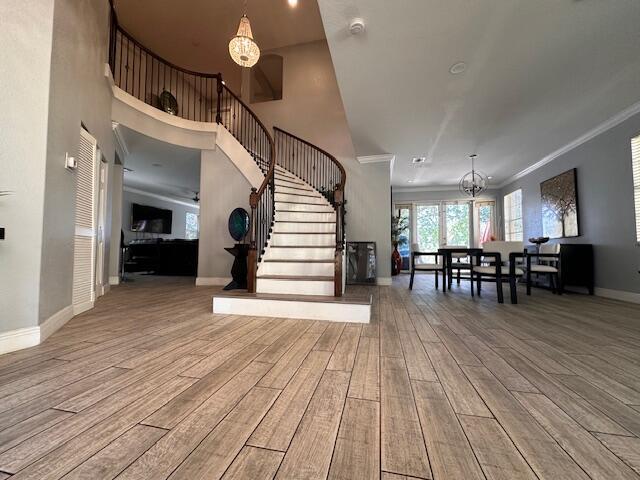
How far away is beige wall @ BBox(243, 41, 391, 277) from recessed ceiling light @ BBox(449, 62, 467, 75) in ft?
9.52

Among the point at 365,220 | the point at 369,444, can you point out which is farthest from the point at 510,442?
the point at 365,220

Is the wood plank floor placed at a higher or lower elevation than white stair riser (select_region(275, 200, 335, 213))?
lower

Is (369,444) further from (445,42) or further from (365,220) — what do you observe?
(365,220)

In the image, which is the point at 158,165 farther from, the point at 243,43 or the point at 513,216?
the point at 513,216

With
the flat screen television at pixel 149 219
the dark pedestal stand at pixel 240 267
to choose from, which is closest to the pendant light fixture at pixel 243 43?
the dark pedestal stand at pixel 240 267

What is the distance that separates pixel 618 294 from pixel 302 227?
495 cm

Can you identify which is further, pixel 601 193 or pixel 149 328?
pixel 601 193

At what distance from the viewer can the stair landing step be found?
2.72 meters

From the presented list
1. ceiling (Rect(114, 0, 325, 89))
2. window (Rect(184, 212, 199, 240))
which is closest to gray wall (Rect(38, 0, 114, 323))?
ceiling (Rect(114, 0, 325, 89))

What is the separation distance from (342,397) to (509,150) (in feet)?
20.1

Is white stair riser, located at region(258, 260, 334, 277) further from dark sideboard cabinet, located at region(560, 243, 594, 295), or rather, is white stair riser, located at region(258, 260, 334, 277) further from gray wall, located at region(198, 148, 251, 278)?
dark sideboard cabinet, located at region(560, 243, 594, 295)

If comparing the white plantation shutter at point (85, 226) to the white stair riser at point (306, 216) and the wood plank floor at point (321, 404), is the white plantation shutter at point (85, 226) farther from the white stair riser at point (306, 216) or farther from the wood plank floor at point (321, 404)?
the white stair riser at point (306, 216)

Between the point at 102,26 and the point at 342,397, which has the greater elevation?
the point at 102,26

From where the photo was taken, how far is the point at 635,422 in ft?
3.62
